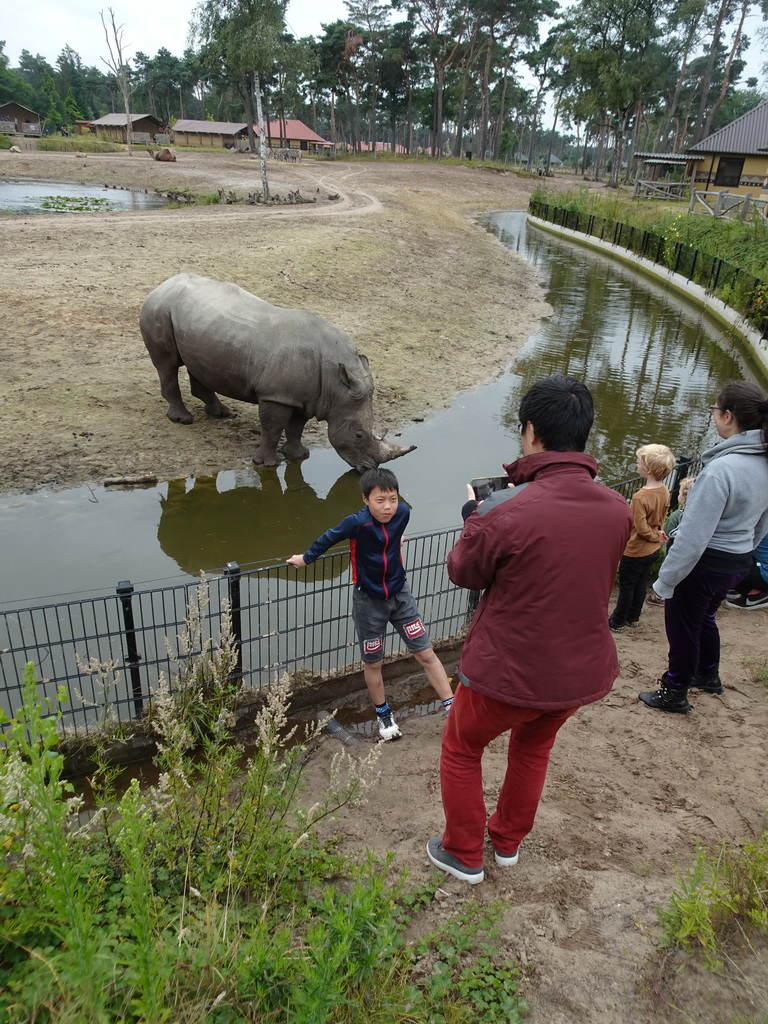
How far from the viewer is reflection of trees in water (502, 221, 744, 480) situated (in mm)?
10688

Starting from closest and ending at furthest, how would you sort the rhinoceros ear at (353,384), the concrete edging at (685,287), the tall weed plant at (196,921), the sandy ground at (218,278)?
the tall weed plant at (196,921)
the rhinoceros ear at (353,384)
the sandy ground at (218,278)
the concrete edging at (685,287)

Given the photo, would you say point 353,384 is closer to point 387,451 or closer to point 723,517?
point 387,451

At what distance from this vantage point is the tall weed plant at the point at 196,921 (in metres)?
2.08

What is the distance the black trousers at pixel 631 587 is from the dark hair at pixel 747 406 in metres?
1.66

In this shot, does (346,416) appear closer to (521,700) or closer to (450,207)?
(521,700)

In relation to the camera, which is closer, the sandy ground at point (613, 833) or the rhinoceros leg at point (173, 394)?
the sandy ground at point (613, 833)

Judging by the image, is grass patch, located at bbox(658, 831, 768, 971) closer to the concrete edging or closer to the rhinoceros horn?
the rhinoceros horn

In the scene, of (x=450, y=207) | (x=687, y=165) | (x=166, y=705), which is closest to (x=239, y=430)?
(x=166, y=705)

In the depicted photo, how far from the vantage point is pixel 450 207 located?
127 ft

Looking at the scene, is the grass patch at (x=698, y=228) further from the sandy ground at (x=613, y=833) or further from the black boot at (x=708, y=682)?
the sandy ground at (x=613, y=833)

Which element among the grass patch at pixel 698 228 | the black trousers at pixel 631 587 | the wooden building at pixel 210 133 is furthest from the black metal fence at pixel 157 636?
the wooden building at pixel 210 133

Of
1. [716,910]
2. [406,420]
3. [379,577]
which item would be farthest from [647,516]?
[406,420]

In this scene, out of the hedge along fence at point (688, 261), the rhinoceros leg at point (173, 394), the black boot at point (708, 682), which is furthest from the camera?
the hedge along fence at point (688, 261)

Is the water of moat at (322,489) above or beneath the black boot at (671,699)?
beneath
